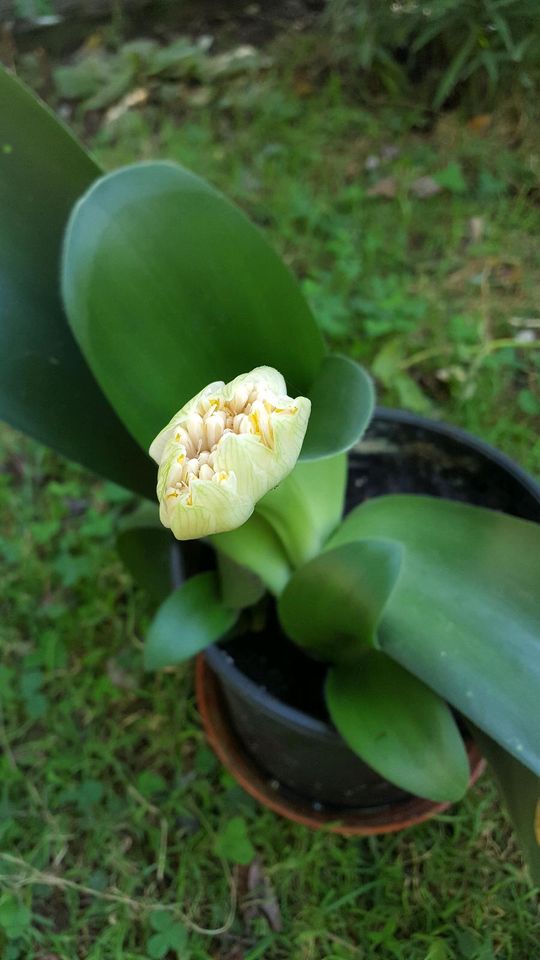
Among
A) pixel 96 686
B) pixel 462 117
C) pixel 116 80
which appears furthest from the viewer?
pixel 116 80

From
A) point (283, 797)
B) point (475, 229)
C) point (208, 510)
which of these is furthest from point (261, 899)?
point (475, 229)

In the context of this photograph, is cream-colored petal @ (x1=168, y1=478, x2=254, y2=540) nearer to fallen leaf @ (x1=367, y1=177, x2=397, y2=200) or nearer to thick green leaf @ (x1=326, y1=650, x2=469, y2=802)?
thick green leaf @ (x1=326, y1=650, x2=469, y2=802)

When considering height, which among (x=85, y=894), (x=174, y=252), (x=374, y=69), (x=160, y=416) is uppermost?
(x=174, y=252)

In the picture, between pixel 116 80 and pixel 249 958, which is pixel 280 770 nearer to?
pixel 249 958

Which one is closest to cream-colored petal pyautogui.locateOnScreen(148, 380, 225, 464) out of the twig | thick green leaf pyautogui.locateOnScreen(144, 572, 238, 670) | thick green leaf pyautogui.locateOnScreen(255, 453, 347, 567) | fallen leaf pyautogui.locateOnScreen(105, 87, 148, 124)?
thick green leaf pyautogui.locateOnScreen(255, 453, 347, 567)

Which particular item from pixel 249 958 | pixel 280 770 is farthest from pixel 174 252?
pixel 249 958

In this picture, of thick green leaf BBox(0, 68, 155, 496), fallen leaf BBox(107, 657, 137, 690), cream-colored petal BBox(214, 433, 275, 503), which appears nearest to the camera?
cream-colored petal BBox(214, 433, 275, 503)
